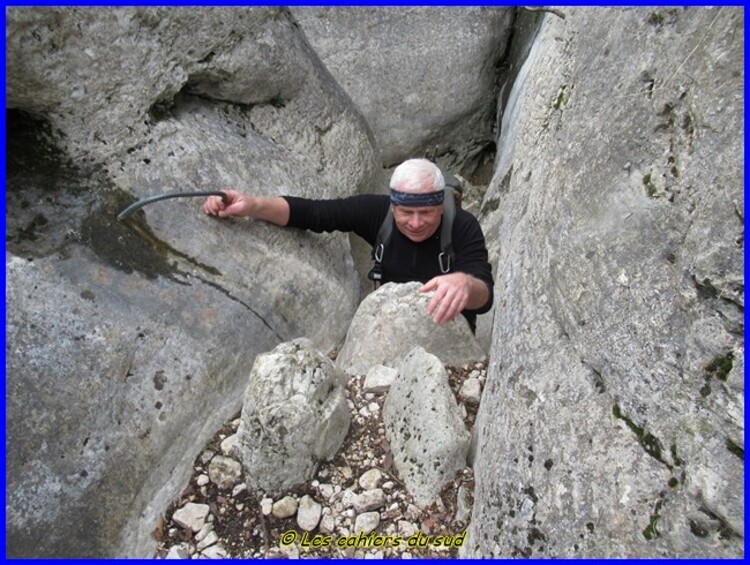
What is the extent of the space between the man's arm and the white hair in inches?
38.7

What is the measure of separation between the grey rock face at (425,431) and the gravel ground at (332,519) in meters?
0.08

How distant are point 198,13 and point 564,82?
2927 millimetres

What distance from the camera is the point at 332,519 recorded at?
3.16 metres

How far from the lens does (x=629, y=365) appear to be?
2365mm

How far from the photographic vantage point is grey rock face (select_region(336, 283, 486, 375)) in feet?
13.6

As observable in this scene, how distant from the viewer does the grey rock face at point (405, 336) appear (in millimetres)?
4148

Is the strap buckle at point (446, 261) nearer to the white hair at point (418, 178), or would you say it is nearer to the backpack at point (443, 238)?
the backpack at point (443, 238)

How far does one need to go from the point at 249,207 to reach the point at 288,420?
1.97 metres

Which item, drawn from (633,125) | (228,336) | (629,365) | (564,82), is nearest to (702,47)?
(633,125)

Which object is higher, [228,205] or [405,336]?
[228,205]

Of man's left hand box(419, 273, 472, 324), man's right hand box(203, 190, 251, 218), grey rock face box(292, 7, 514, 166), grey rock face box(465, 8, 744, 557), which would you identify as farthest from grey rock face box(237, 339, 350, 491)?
grey rock face box(292, 7, 514, 166)

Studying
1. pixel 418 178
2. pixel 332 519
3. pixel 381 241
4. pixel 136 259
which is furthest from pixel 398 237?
pixel 332 519

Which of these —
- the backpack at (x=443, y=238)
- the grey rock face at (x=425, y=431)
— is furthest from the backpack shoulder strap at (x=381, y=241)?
the grey rock face at (x=425, y=431)

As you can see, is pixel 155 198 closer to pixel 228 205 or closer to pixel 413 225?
pixel 228 205
